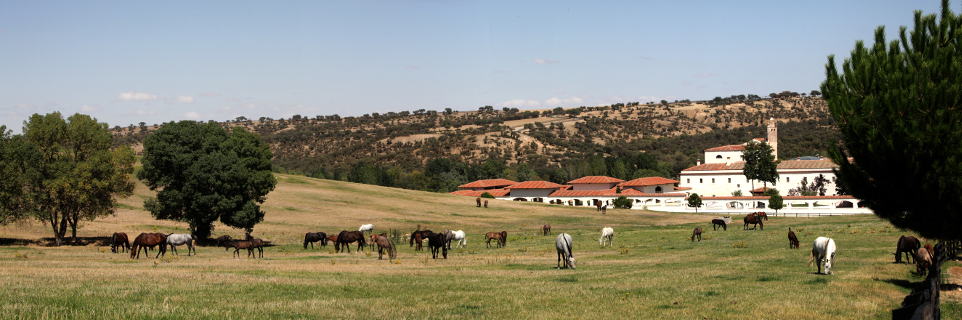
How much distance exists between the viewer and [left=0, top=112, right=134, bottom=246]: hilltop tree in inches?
1511

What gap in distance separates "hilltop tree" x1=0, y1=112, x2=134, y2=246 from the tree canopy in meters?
1.93

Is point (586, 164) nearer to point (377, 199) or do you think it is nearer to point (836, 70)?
point (377, 199)

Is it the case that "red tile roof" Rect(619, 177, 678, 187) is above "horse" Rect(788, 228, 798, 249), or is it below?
above

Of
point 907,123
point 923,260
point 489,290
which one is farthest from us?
point 923,260

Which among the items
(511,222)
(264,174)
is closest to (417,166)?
(511,222)

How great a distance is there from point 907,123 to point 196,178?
39803mm

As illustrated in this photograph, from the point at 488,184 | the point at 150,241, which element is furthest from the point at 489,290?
the point at 488,184

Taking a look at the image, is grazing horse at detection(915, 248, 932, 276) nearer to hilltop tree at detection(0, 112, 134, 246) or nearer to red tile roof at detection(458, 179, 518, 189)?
hilltop tree at detection(0, 112, 134, 246)

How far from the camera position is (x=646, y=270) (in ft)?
80.1

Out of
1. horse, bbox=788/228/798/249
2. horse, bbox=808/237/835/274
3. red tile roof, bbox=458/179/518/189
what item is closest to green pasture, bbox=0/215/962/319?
horse, bbox=808/237/835/274

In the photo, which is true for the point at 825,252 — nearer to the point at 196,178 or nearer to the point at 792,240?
the point at 792,240

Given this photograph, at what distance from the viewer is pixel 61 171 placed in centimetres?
3956

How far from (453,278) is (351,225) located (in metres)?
40.9

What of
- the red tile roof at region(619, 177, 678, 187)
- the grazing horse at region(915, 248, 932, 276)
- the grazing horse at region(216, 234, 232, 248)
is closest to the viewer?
the grazing horse at region(915, 248, 932, 276)
